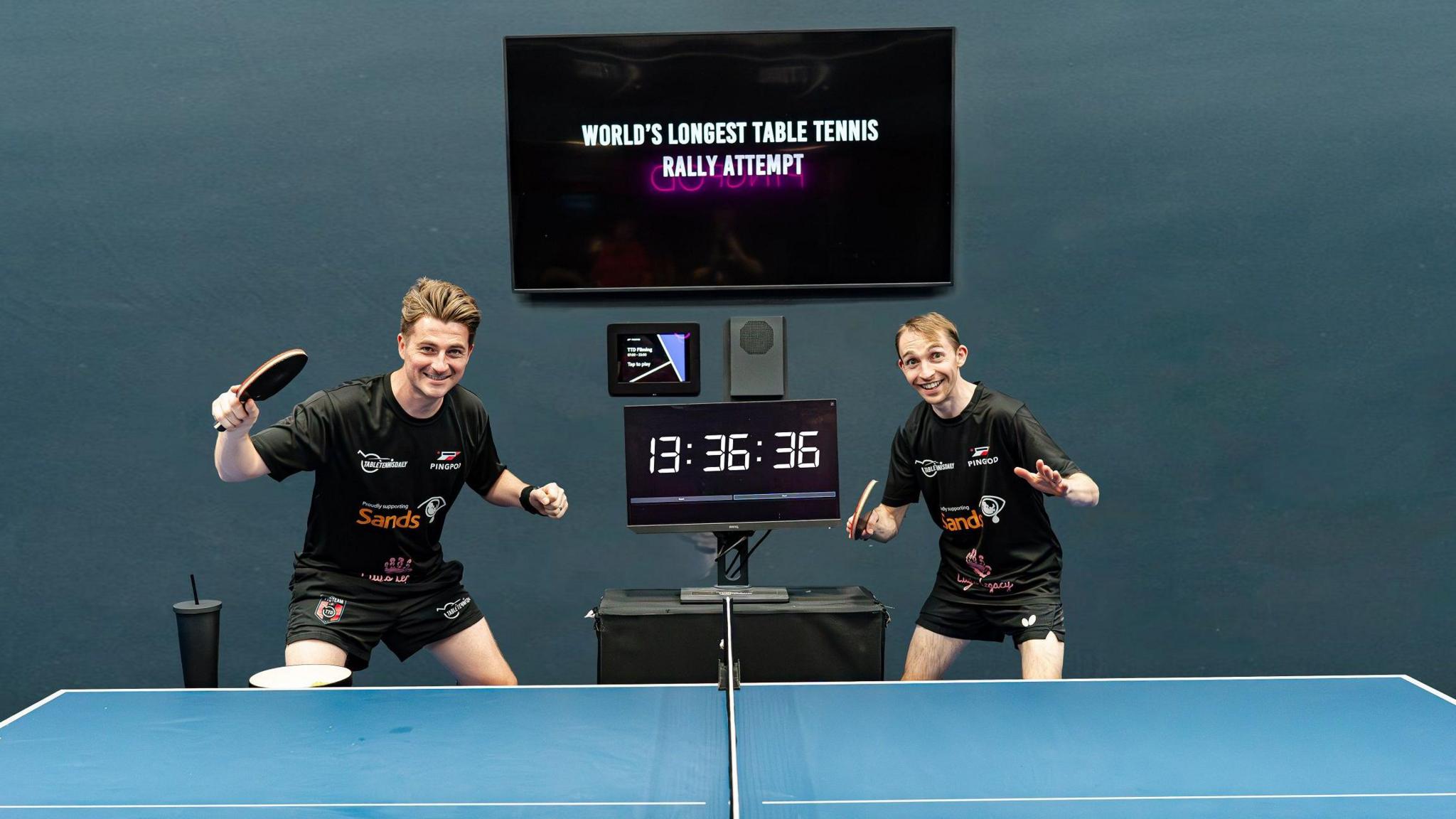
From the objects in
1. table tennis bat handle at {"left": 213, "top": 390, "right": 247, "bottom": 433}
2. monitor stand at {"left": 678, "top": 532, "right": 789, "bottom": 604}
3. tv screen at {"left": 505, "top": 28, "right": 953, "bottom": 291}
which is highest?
tv screen at {"left": 505, "top": 28, "right": 953, "bottom": 291}

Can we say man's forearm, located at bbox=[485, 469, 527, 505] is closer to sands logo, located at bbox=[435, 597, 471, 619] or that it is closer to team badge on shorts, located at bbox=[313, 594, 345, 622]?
sands logo, located at bbox=[435, 597, 471, 619]

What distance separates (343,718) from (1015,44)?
3.56 meters

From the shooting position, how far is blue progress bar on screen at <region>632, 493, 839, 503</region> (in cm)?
383

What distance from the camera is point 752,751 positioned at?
2328 millimetres

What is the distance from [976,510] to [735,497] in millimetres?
791

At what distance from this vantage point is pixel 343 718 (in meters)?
2.54

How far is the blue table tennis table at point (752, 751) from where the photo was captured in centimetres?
A: 206

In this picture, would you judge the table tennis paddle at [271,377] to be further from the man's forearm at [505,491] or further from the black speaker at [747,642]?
the black speaker at [747,642]

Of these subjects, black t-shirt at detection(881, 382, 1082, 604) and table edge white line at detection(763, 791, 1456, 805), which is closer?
table edge white line at detection(763, 791, 1456, 805)

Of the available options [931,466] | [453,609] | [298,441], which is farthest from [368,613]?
[931,466]

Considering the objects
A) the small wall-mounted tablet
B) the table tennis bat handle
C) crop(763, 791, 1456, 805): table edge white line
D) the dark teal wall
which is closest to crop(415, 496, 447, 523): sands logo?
the table tennis bat handle

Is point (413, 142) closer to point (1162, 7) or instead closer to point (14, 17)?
point (14, 17)

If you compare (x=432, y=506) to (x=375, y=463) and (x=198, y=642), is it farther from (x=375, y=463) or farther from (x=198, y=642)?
(x=198, y=642)

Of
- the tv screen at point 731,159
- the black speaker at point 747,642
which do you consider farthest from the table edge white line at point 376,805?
the tv screen at point 731,159
